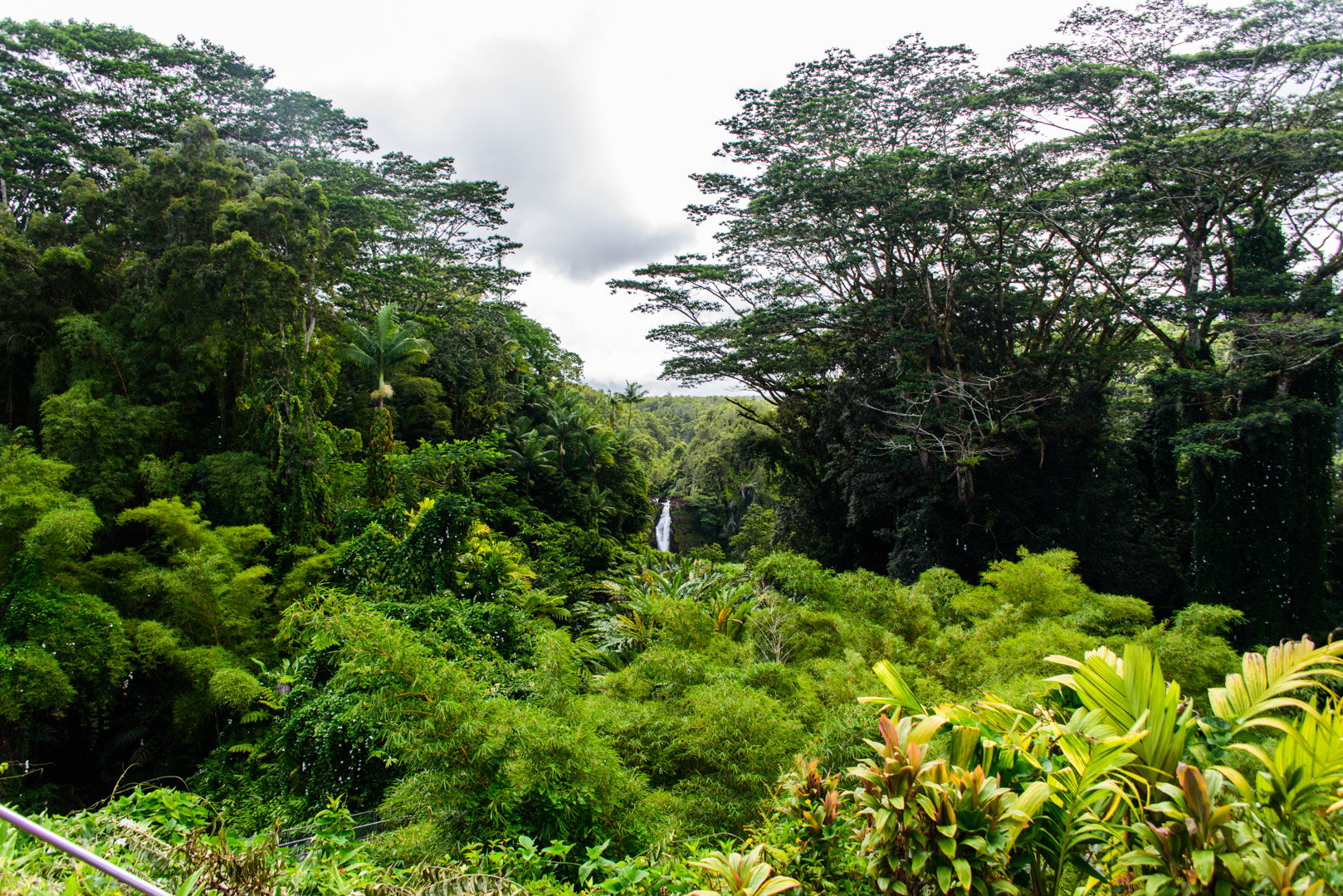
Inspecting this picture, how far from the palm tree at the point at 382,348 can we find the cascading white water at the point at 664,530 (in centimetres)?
1196

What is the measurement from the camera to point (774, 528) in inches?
591

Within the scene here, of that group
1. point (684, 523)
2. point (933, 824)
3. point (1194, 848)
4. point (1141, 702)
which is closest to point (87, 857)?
point (933, 824)

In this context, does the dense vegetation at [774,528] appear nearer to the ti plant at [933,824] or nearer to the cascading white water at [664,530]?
the ti plant at [933,824]

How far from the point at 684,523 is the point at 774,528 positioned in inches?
508

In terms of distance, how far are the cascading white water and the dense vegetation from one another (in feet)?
25.5

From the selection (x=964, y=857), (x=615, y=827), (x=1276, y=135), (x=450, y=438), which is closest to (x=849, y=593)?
(x=615, y=827)

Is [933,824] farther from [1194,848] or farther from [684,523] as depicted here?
[684,523]

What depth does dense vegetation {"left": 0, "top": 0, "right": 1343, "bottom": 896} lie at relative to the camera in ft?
5.81

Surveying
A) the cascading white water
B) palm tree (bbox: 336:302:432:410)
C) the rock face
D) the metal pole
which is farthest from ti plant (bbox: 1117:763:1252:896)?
the rock face

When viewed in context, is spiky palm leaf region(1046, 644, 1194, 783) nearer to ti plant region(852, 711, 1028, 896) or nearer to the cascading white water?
ti plant region(852, 711, 1028, 896)

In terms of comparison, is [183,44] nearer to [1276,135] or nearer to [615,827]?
[615,827]

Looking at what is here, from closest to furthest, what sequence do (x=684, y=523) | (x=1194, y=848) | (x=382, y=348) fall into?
(x=1194, y=848), (x=382, y=348), (x=684, y=523)

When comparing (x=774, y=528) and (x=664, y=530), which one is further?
(x=664, y=530)

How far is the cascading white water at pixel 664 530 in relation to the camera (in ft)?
77.0
